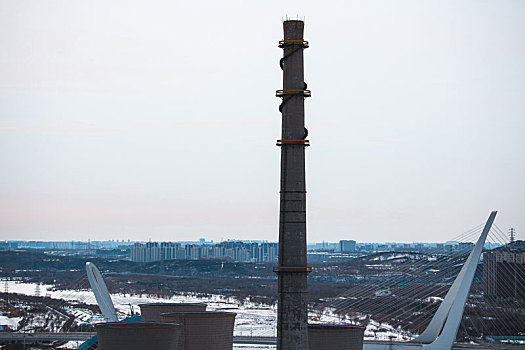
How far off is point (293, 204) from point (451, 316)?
1495 inches

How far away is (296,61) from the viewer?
40625 mm

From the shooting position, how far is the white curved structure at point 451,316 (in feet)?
244

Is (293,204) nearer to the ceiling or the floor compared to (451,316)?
nearer to the ceiling

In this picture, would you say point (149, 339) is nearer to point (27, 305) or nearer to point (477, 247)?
point (477, 247)

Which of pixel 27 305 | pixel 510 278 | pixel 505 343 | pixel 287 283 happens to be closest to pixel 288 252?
pixel 287 283

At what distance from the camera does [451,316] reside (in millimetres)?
74688

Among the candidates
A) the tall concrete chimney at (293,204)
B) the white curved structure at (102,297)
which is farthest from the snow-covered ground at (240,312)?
the tall concrete chimney at (293,204)

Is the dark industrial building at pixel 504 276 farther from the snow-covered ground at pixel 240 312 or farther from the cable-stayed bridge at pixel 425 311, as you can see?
the snow-covered ground at pixel 240 312

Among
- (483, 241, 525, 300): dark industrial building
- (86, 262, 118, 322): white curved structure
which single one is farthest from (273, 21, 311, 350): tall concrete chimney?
(483, 241, 525, 300): dark industrial building

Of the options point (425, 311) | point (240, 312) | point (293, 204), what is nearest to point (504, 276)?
point (425, 311)

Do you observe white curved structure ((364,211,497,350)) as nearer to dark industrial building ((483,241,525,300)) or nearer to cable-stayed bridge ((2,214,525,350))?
cable-stayed bridge ((2,214,525,350))

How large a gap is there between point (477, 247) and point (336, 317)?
41.9 m

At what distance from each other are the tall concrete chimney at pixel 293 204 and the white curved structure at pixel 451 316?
36.0 m

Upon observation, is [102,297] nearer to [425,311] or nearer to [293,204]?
[425,311]
